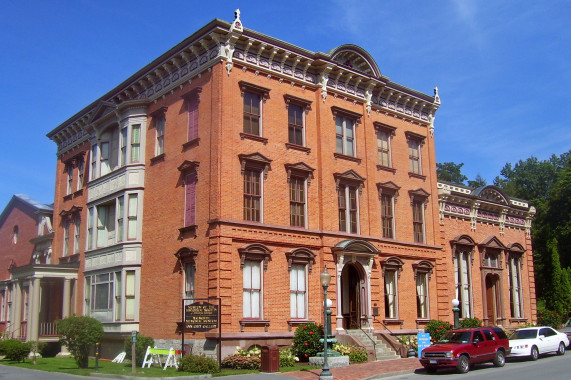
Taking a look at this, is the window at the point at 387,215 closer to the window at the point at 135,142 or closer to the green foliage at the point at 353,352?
the green foliage at the point at 353,352

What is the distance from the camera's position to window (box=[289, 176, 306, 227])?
2869 cm

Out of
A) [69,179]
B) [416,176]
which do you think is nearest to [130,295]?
[69,179]

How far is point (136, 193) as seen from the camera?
3088cm

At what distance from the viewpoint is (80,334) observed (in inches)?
971

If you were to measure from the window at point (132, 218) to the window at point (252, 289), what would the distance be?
23.8 ft

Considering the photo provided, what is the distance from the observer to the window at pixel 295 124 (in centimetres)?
2953

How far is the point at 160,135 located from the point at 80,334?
10.6 metres

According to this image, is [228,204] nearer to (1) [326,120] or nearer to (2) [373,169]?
(1) [326,120]

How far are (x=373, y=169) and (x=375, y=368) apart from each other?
39.1 feet

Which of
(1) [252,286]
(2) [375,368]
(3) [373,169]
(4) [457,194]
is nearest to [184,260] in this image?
(1) [252,286]

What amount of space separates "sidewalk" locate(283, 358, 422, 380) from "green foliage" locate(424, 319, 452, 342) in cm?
516

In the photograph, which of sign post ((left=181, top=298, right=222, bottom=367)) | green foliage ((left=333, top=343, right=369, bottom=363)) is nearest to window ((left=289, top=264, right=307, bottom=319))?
green foliage ((left=333, top=343, right=369, bottom=363))

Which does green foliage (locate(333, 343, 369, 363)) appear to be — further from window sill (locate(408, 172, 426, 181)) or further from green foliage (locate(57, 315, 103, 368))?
window sill (locate(408, 172, 426, 181))

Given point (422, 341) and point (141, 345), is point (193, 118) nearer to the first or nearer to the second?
point (141, 345)
